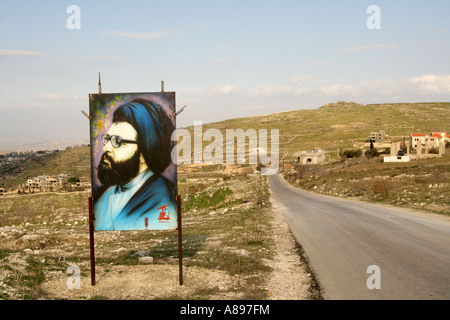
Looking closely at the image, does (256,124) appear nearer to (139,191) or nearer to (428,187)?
(428,187)

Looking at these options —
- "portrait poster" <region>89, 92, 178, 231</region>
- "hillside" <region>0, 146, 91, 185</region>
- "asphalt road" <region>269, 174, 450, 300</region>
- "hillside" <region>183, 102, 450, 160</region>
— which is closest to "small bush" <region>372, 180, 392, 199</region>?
"asphalt road" <region>269, 174, 450, 300</region>

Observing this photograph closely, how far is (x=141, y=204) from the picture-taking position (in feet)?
27.3

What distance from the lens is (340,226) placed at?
16.1 metres

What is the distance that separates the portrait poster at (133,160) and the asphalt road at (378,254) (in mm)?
3846

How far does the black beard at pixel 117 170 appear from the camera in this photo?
823 centimetres

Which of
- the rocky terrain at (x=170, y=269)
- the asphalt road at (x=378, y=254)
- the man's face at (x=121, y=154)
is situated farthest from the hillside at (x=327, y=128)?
the man's face at (x=121, y=154)

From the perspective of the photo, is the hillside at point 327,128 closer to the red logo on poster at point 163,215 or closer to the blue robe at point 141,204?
the blue robe at point 141,204

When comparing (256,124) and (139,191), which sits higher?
(256,124)

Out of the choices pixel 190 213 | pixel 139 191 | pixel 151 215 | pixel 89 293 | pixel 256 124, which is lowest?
pixel 190 213

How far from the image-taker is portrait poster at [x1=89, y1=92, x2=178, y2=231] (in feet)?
26.8

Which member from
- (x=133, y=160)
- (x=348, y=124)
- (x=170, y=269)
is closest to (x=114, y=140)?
(x=133, y=160)

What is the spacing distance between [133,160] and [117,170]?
40 cm
